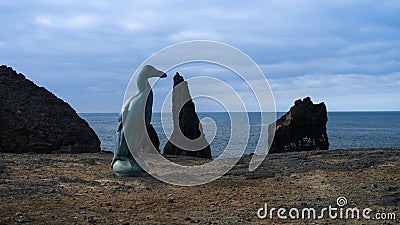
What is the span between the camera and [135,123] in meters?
12.3

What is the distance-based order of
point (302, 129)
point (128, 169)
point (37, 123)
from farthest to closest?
point (302, 129)
point (37, 123)
point (128, 169)

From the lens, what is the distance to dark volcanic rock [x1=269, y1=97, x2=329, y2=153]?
26.2 metres

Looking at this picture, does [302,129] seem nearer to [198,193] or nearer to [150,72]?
[150,72]

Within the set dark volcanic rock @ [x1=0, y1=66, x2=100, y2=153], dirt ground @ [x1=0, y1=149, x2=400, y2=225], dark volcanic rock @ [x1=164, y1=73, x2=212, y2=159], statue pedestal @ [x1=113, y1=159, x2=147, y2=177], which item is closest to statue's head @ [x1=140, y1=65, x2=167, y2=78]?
statue pedestal @ [x1=113, y1=159, x2=147, y2=177]

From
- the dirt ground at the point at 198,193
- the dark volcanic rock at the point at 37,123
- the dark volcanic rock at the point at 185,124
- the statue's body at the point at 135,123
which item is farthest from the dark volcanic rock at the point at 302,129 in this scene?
the statue's body at the point at 135,123

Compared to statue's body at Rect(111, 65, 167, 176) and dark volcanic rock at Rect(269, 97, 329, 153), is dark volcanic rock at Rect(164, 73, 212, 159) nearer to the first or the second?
dark volcanic rock at Rect(269, 97, 329, 153)

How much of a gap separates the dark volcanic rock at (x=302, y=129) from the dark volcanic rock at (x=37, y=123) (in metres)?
9.75

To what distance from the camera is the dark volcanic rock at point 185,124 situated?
953 inches

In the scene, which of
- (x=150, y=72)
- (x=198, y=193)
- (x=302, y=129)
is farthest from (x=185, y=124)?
(x=198, y=193)

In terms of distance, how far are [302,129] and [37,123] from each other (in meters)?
13.7

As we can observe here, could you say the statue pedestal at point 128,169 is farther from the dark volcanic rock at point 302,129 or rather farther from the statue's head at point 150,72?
the dark volcanic rock at point 302,129

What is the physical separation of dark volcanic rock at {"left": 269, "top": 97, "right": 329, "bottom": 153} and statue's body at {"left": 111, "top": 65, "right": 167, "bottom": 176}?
1396cm

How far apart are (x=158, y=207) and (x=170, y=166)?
19.8ft

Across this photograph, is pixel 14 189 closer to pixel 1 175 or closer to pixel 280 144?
pixel 1 175
